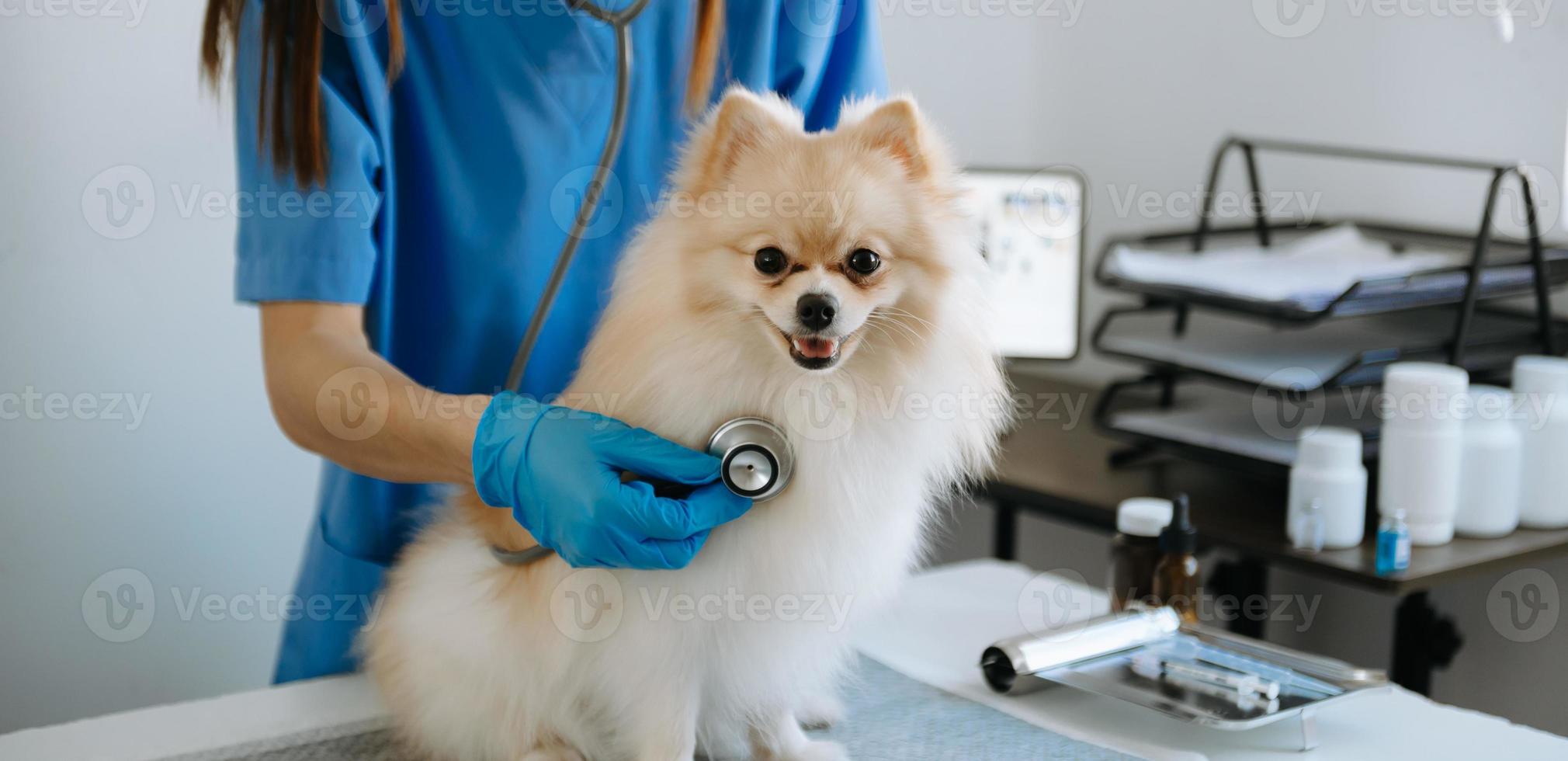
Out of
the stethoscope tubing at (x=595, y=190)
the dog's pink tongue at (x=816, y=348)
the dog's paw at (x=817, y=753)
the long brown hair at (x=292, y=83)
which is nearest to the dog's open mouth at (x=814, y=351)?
the dog's pink tongue at (x=816, y=348)

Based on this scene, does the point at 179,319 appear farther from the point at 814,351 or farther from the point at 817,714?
the point at 814,351

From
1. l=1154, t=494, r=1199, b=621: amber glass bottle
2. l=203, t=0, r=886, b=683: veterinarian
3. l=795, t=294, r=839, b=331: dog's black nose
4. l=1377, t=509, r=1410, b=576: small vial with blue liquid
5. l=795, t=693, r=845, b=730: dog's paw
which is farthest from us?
l=1377, t=509, r=1410, b=576: small vial with blue liquid

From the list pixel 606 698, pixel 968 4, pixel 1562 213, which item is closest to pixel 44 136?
pixel 606 698

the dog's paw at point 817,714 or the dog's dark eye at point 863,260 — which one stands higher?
the dog's dark eye at point 863,260

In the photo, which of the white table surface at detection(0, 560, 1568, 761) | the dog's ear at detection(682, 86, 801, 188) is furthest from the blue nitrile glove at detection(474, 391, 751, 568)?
the white table surface at detection(0, 560, 1568, 761)

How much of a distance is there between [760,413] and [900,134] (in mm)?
254

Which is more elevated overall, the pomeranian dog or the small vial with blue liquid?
the pomeranian dog

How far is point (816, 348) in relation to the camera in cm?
97

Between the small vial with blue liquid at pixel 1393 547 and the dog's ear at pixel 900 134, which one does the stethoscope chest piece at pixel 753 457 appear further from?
the small vial with blue liquid at pixel 1393 547

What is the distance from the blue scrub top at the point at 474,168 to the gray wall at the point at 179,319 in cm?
86

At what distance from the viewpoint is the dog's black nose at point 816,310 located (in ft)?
3.11

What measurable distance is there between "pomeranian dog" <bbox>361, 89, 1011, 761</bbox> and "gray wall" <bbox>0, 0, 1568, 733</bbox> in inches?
45.8

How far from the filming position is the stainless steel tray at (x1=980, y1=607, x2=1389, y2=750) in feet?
3.79

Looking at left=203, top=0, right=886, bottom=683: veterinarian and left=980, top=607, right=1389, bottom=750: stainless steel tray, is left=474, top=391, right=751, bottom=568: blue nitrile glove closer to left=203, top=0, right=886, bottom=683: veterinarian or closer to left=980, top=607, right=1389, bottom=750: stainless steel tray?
left=203, top=0, right=886, bottom=683: veterinarian
